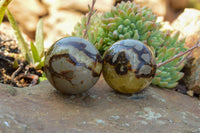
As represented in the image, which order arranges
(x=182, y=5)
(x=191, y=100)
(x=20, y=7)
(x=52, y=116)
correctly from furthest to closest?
(x=182, y=5), (x=20, y=7), (x=191, y=100), (x=52, y=116)

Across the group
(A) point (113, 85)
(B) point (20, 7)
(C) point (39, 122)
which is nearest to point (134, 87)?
(A) point (113, 85)

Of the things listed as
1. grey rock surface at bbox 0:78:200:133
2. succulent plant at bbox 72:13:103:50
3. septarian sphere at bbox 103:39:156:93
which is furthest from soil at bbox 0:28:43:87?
septarian sphere at bbox 103:39:156:93

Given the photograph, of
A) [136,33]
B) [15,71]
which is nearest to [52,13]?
[15,71]

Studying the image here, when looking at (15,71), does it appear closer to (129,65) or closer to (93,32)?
(93,32)

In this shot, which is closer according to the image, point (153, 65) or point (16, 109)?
point (16, 109)

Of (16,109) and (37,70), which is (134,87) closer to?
(16,109)

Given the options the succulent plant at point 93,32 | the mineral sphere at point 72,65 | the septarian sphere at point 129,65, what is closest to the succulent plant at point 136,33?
the succulent plant at point 93,32

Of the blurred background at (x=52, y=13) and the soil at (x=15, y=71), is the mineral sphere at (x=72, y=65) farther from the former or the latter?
the blurred background at (x=52, y=13)

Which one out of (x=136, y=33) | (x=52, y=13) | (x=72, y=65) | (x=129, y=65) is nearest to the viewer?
(x=72, y=65)
